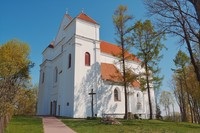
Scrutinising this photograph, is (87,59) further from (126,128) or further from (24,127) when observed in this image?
(24,127)

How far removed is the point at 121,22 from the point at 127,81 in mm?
6579

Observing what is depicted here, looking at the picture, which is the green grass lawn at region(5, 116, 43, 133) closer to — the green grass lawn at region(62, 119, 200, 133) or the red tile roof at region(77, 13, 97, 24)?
the green grass lawn at region(62, 119, 200, 133)

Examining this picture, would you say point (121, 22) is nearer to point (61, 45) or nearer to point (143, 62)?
point (143, 62)

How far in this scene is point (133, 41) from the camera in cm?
2403

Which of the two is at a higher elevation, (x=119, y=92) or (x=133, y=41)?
(x=133, y=41)

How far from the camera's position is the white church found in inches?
1036

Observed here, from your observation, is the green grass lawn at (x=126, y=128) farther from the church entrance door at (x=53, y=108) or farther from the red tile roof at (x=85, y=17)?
the red tile roof at (x=85, y=17)

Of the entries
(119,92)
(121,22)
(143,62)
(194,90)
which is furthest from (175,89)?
(121,22)

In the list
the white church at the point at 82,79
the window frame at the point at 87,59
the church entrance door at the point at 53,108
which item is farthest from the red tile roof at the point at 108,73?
the church entrance door at the point at 53,108

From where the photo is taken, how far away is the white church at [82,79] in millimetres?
26312

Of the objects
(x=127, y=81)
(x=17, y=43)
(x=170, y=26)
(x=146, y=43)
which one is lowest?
(x=127, y=81)

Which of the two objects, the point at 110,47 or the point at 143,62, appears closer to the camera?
the point at 143,62

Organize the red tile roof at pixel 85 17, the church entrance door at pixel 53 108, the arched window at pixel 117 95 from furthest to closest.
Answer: the church entrance door at pixel 53 108 < the arched window at pixel 117 95 < the red tile roof at pixel 85 17

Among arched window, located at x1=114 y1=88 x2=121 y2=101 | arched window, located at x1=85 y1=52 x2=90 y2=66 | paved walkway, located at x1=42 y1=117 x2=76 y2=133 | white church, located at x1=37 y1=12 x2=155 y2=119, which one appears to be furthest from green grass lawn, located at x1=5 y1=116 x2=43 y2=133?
arched window, located at x1=114 y1=88 x2=121 y2=101
